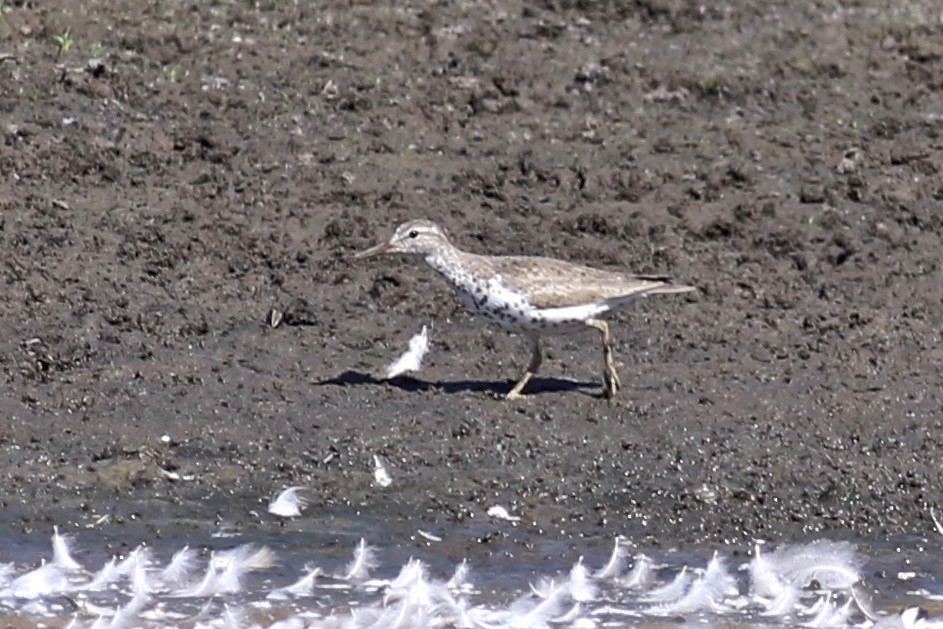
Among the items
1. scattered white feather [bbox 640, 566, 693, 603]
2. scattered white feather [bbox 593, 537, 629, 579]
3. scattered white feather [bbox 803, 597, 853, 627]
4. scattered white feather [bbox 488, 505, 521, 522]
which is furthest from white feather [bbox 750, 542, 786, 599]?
scattered white feather [bbox 488, 505, 521, 522]

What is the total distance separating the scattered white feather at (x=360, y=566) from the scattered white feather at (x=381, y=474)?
28.3 inches

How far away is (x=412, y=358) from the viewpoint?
11.6 meters

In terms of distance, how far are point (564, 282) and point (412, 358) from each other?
98 cm

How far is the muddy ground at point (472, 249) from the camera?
Result: 1052 cm

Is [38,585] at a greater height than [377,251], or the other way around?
[377,251]

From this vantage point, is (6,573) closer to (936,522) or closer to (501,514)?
(501,514)

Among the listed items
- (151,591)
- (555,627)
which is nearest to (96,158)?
(151,591)

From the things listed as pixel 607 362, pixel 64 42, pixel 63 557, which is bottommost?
pixel 63 557

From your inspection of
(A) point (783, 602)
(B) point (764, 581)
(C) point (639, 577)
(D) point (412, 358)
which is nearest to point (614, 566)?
(C) point (639, 577)

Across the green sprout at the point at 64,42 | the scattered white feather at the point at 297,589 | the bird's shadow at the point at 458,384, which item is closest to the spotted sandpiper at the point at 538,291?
the bird's shadow at the point at 458,384

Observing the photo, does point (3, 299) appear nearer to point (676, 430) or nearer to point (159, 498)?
point (159, 498)

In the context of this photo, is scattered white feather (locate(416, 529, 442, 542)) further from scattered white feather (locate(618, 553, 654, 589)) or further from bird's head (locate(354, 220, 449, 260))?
bird's head (locate(354, 220, 449, 260))

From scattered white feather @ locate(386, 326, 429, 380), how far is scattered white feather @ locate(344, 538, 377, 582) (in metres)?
1.96

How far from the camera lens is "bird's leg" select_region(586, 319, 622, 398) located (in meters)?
11.2
